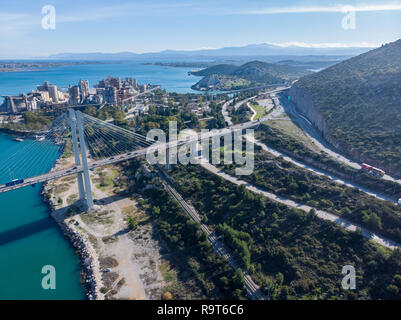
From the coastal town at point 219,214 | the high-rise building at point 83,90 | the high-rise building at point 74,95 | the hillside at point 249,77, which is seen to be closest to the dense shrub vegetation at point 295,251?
the coastal town at point 219,214

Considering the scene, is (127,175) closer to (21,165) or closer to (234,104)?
(21,165)

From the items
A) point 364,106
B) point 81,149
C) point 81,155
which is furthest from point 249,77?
point 81,149

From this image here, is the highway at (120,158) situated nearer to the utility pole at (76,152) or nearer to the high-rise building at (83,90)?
the utility pole at (76,152)

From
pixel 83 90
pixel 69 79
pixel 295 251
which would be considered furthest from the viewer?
pixel 69 79

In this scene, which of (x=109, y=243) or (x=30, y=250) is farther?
(x=109, y=243)

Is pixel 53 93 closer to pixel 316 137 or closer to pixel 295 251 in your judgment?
pixel 316 137

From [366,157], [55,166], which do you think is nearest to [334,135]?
[366,157]

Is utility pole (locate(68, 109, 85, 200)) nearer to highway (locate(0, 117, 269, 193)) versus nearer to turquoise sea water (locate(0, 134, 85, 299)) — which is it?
highway (locate(0, 117, 269, 193))
